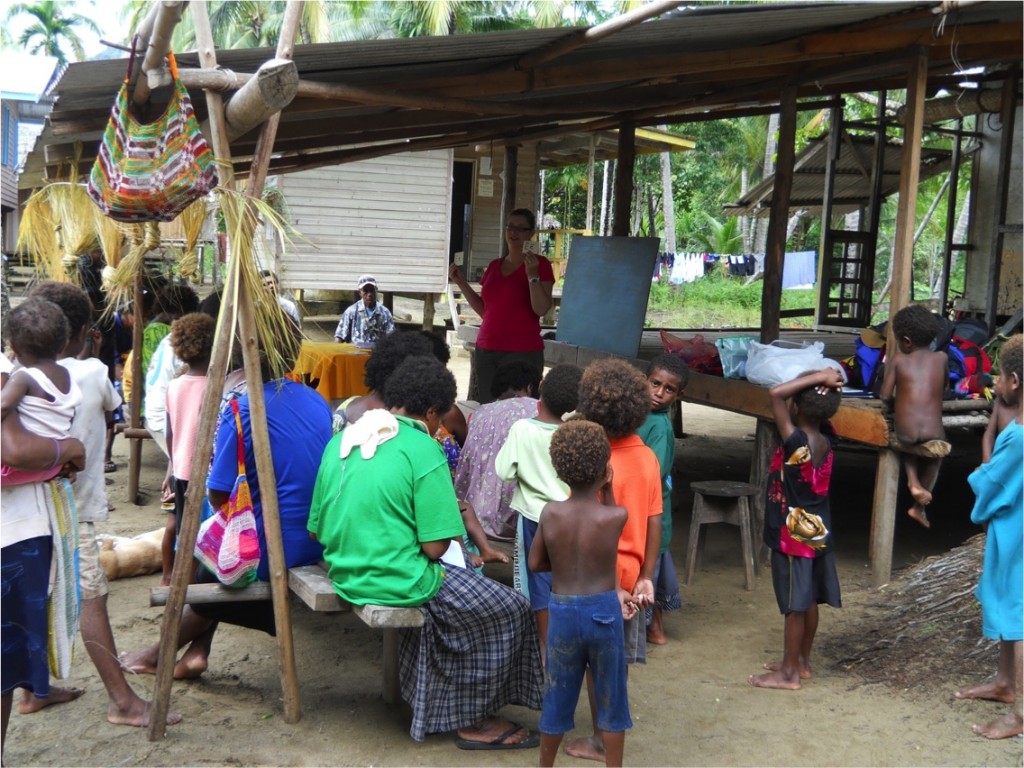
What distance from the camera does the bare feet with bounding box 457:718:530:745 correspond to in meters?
3.82

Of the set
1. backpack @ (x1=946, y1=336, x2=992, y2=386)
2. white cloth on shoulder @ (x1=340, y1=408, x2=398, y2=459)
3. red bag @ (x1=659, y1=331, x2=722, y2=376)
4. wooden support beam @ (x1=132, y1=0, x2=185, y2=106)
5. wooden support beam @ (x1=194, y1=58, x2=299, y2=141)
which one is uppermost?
wooden support beam @ (x1=132, y1=0, x2=185, y2=106)

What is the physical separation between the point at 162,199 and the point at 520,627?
217cm

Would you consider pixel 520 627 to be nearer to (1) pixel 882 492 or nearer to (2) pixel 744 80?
(1) pixel 882 492

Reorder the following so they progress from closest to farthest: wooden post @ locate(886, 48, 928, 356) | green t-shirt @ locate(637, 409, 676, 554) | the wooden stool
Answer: green t-shirt @ locate(637, 409, 676, 554)
wooden post @ locate(886, 48, 928, 356)
the wooden stool

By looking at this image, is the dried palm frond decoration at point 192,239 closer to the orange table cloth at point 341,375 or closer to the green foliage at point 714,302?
the orange table cloth at point 341,375

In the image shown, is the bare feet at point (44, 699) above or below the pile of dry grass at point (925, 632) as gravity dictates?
below

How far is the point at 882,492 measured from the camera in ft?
19.3

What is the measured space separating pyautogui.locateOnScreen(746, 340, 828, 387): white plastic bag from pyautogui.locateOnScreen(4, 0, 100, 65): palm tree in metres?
48.5

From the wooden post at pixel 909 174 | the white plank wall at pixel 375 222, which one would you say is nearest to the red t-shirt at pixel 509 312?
the wooden post at pixel 909 174

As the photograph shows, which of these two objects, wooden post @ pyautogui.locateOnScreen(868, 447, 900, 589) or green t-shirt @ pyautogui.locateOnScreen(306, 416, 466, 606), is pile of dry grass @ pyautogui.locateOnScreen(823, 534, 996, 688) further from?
green t-shirt @ pyautogui.locateOnScreen(306, 416, 466, 606)

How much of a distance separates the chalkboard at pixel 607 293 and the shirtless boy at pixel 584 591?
4.14 metres

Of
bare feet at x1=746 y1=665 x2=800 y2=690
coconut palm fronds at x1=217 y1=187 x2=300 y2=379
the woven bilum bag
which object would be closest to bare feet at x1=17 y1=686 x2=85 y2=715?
coconut palm fronds at x1=217 y1=187 x2=300 y2=379

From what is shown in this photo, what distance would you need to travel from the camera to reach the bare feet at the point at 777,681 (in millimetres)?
4449

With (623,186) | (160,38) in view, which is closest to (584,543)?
(160,38)
